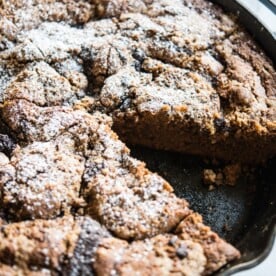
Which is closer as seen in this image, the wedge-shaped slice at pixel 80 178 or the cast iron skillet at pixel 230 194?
the wedge-shaped slice at pixel 80 178

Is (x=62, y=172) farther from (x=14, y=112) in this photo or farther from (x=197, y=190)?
(x=197, y=190)

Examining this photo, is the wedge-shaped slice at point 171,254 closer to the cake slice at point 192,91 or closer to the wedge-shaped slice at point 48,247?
the wedge-shaped slice at point 48,247

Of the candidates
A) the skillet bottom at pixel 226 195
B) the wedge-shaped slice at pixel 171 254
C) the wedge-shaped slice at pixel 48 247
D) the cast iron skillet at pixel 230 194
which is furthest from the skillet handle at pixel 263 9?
the wedge-shaped slice at pixel 48 247

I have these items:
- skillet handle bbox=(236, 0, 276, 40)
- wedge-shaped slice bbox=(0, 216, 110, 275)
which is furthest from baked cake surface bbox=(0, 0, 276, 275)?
→ skillet handle bbox=(236, 0, 276, 40)

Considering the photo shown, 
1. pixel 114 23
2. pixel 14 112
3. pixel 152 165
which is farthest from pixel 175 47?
pixel 14 112

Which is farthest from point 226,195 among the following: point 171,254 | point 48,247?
point 48,247

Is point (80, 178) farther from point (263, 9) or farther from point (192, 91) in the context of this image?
point (263, 9)
